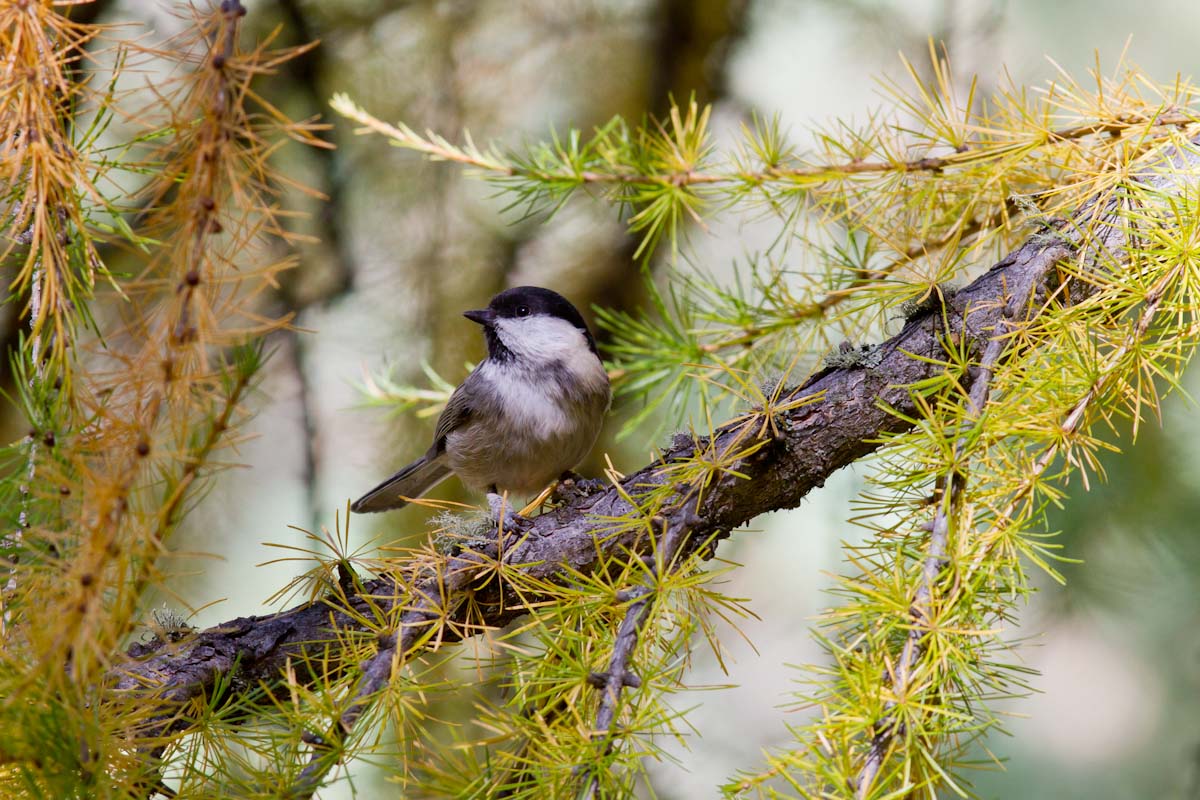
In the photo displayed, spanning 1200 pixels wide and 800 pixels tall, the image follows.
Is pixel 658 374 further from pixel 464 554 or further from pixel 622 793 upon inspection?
pixel 622 793

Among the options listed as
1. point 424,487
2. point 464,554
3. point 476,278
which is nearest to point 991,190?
point 464,554

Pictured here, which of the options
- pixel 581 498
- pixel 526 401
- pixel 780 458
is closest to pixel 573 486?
pixel 526 401

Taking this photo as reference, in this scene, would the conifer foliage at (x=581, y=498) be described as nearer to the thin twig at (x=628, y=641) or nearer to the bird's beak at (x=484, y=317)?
the thin twig at (x=628, y=641)

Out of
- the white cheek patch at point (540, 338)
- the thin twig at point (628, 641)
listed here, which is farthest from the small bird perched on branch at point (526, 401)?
the thin twig at point (628, 641)

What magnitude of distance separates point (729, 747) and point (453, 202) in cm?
164

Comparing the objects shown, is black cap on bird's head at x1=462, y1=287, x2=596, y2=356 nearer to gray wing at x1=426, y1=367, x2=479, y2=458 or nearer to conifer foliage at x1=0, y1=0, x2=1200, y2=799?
gray wing at x1=426, y1=367, x2=479, y2=458

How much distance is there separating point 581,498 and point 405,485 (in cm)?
83

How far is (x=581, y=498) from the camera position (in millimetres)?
1415

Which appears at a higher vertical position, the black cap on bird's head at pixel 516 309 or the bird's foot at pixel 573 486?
the black cap on bird's head at pixel 516 309

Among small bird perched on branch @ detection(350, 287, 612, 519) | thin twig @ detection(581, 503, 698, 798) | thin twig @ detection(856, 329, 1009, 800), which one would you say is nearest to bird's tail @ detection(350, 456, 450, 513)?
small bird perched on branch @ detection(350, 287, 612, 519)

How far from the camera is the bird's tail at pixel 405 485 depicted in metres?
2.05

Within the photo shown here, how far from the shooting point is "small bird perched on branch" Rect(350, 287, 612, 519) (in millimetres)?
1859

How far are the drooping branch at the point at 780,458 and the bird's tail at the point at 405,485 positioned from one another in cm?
76

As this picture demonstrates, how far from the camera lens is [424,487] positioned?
219 centimetres
